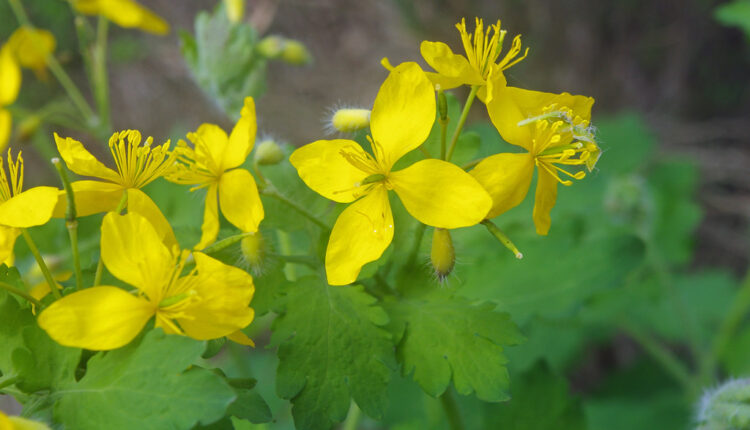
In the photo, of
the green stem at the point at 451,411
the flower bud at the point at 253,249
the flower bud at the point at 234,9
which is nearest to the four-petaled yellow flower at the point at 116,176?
the flower bud at the point at 253,249

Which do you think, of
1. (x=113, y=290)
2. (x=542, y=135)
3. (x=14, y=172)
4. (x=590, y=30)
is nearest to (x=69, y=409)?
(x=113, y=290)

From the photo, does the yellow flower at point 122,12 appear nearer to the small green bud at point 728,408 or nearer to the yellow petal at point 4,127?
the yellow petal at point 4,127

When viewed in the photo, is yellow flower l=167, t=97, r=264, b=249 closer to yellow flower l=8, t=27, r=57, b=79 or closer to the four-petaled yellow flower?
the four-petaled yellow flower

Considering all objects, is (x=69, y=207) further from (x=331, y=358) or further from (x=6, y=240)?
(x=331, y=358)

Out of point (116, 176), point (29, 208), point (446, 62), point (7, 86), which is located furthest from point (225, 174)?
point (7, 86)

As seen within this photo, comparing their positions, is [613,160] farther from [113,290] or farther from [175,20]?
[175,20]

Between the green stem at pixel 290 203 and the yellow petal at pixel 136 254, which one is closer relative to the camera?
the yellow petal at pixel 136 254

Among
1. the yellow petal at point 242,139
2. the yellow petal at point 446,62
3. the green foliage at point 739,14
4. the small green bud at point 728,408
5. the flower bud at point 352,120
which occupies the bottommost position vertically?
the small green bud at point 728,408
